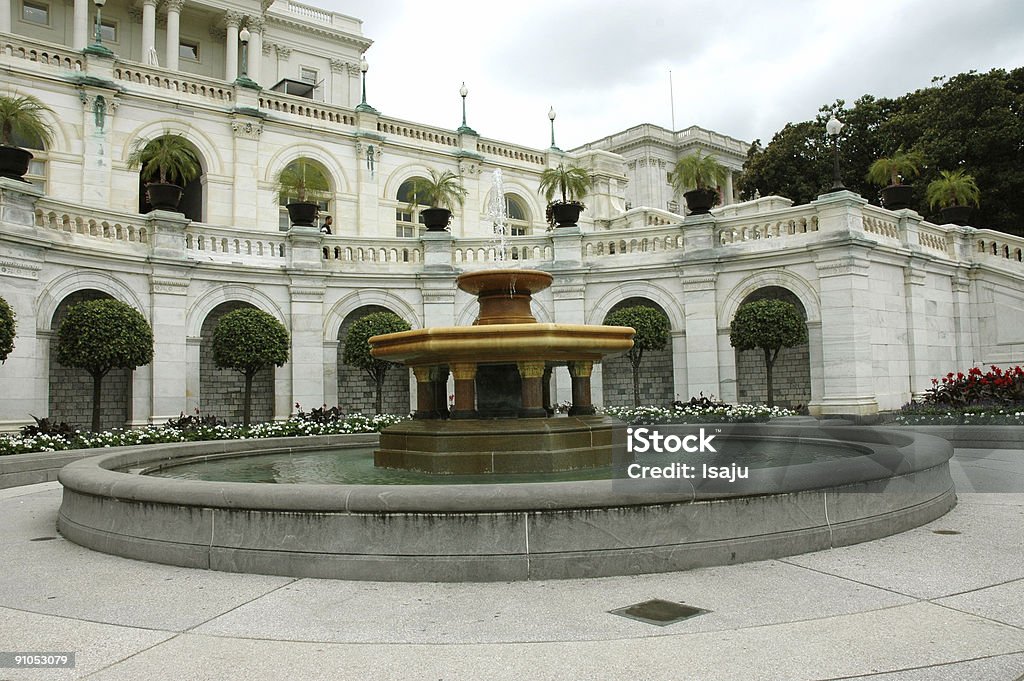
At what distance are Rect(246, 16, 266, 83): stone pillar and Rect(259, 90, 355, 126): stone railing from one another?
12.8 metres

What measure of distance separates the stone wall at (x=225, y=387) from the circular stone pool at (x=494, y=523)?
16724 millimetres

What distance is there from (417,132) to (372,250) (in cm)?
1379

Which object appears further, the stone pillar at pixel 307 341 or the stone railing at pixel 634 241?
the stone railing at pixel 634 241

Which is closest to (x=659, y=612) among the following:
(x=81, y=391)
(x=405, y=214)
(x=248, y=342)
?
(x=248, y=342)

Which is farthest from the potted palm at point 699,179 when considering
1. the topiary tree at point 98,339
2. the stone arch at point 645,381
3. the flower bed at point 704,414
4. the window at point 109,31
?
the window at point 109,31

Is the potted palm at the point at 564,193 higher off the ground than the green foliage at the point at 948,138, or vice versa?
the green foliage at the point at 948,138

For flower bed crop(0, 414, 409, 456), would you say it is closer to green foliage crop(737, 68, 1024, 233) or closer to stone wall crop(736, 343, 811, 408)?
stone wall crop(736, 343, 811, 408)

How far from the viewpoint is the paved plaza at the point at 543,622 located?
14.8 feet

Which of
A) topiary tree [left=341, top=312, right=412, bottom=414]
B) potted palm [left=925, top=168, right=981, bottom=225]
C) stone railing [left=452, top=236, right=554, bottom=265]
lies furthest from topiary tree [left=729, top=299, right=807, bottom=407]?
topiary tree [left=341, top=312, right=412, bottom=414]

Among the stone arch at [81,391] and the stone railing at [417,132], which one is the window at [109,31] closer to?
the stone railing at [417,132]

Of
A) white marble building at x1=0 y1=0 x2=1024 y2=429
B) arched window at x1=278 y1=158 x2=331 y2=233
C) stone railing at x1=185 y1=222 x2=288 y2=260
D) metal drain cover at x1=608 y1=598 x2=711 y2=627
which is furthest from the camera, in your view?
arched window at x1=278 y1=158 x2=331 y2=233

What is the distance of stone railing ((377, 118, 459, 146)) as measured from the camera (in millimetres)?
36719

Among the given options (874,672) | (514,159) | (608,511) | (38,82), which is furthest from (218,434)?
(514,159)

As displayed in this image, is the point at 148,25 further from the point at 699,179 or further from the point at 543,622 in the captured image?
the point at 543,622
